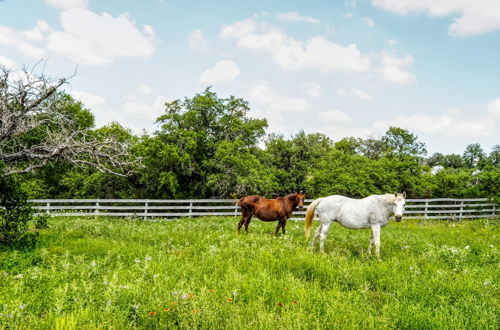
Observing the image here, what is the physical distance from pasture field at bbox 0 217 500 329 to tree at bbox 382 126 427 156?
20943mm

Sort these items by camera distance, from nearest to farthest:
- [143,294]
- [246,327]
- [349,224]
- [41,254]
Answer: [246,327] < [143,294] < [41,254] < [349,224]

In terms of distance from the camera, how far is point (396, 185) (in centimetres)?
2292

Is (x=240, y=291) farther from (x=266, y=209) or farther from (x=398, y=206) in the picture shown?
(x=266, y=209)

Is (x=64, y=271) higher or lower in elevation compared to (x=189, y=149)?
lower

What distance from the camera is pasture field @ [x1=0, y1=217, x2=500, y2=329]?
335 centimetres

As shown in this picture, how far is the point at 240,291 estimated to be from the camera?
425cm

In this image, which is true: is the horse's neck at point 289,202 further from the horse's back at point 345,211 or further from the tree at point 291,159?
the tree at point 291,159

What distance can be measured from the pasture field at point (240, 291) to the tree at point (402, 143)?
20.9m

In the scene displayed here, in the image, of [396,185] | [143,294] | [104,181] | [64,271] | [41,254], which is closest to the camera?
[143,294]

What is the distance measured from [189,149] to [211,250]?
542 inches

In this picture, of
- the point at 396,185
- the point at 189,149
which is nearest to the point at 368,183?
the point at 396,185

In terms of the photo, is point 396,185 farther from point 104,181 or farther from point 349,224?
point 104,181

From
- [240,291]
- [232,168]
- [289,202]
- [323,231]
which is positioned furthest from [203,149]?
[240,291]

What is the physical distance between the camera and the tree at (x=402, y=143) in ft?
85.1
